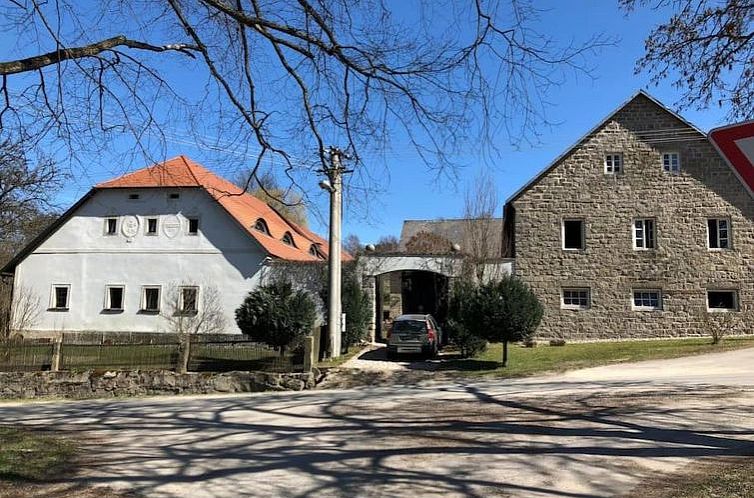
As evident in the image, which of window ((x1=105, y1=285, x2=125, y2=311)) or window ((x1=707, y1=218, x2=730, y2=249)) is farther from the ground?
window ((x1=707, y1=218, x2=730, y2=249))

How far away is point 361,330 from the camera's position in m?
23.6

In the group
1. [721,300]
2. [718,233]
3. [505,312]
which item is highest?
[718,233]

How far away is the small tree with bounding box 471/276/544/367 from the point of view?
17.3m

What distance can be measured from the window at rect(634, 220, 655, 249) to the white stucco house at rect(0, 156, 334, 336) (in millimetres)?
15056

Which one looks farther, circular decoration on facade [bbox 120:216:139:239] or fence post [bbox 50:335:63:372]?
circular decoration on facade [bbox 120:216:139:239]

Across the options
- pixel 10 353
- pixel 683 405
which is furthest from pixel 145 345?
pixel 683 405

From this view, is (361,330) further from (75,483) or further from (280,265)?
(75,483)

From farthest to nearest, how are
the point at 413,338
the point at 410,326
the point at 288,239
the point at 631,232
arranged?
the point at 288,239, the point at 631,232, the point at 410,326, the point at 413,338

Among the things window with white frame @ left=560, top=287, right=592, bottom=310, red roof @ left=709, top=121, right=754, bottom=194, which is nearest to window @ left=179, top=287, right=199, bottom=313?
window with white frame @ left=560, top=287, right=592, bottom=310

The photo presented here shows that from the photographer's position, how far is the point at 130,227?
29.5 m

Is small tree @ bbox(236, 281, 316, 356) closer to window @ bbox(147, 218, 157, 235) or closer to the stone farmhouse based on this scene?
the stone farmhouse

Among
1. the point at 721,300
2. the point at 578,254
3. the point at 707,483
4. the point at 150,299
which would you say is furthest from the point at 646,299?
the point at 150,299

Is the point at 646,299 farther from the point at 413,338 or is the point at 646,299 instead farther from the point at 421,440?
the point at 421,440

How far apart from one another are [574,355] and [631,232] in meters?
8.18
